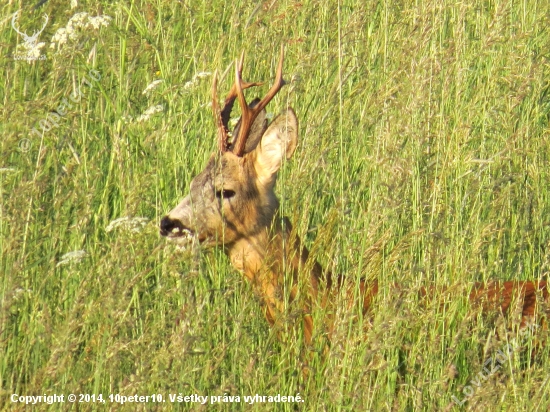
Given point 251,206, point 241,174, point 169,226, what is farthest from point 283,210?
point 241,174

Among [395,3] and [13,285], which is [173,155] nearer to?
[13,285]

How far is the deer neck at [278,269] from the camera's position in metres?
2.73

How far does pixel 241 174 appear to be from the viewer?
153 inches

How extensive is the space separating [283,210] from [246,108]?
86 cm

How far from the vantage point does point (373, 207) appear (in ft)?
9.00

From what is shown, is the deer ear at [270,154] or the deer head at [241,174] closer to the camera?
the deer head at [241,174]

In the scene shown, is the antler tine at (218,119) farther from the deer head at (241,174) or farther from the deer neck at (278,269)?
the deer neck at (278,269)

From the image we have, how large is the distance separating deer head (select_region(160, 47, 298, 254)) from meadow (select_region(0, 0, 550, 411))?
10 cm

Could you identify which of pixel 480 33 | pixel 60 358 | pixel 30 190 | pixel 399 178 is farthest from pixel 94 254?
pixel 480 33

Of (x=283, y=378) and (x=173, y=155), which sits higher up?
(x=173, y=155)

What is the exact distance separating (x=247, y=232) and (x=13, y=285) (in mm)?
1501

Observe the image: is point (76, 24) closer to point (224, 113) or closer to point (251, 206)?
point (224, 113)

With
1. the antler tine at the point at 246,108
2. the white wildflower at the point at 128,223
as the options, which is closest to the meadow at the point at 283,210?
the white wildflower at the point at 128,223

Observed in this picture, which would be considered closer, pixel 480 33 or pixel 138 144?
pixel 138 144
